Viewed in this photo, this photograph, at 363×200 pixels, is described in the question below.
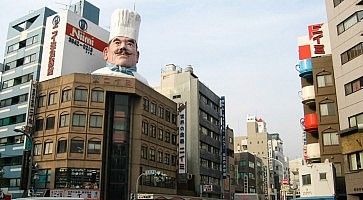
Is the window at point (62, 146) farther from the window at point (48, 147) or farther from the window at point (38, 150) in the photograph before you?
the window at point (38, 150)

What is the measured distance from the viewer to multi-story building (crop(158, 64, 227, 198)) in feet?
241

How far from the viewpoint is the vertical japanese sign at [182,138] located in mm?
67875

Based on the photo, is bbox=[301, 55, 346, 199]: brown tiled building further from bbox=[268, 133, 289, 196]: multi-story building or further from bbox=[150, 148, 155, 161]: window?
bbox=[268, 133, 289, 196]: multi-story building

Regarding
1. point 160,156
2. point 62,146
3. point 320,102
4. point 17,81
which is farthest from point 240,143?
point 320,102

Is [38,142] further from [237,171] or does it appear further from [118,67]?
[237,171]

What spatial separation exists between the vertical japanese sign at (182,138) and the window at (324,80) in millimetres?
29295

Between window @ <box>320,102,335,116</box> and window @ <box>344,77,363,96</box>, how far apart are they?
550 centimetres

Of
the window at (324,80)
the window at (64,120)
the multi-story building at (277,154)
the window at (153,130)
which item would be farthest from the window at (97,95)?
the multi-story building at (277,154)

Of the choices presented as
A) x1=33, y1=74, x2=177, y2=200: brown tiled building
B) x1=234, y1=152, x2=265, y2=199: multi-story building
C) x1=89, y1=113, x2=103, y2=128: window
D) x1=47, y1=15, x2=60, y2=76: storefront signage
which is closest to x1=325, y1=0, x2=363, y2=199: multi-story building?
x1=33, y1=74, x2=177, y2=200: brown tiled building

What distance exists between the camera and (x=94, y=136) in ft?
180

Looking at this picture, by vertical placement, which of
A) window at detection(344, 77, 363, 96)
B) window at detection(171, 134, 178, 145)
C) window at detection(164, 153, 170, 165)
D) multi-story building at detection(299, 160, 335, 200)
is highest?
window at detection(344, 77, 363, 96)

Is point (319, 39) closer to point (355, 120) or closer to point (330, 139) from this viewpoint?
point (330, 139)

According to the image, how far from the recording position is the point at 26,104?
62438mm

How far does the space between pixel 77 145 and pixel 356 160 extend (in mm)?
33373
